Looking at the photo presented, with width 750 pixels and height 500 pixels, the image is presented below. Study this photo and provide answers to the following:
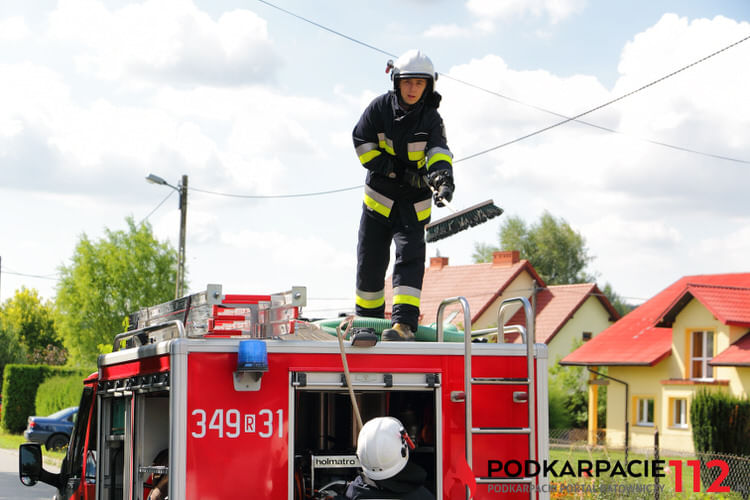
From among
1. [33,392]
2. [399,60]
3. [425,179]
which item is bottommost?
[33,392]

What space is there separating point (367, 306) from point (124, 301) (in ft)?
116

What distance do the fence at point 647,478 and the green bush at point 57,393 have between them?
70.0 ft

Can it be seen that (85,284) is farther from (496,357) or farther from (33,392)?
(496,357)

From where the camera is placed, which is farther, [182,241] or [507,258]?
[507,258]

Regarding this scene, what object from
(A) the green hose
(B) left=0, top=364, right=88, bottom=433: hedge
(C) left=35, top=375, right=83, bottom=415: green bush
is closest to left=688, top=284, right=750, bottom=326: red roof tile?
(C) left=35, top=375, right=83, bottom=415: green bush

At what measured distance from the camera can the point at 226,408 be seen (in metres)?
4.80

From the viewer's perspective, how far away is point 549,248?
82.1 metres

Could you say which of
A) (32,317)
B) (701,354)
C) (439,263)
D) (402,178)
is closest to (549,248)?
(439,263)

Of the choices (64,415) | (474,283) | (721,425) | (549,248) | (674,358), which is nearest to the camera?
(721,425)

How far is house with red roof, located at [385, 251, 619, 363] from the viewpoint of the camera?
171 ft

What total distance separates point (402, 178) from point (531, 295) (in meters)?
48.0

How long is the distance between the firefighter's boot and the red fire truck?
19 centimetres

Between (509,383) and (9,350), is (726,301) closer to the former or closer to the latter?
(509,383)

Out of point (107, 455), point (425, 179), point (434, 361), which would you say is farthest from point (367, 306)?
point (107, 455)
